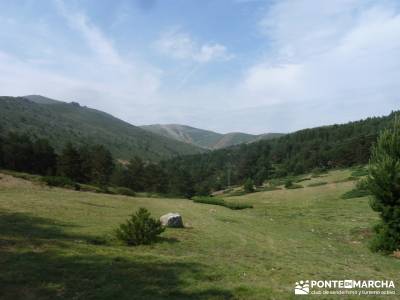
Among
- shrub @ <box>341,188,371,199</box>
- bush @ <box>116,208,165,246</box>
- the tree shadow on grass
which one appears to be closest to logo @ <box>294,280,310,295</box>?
the tree shadow on grass

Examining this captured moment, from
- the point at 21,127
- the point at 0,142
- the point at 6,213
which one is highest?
the point at 21,127

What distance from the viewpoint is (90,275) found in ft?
38.3

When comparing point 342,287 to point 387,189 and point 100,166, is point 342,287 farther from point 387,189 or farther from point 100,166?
point 100,166

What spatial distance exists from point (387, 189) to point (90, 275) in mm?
19420

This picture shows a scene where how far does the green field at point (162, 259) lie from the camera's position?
1077 centimetres

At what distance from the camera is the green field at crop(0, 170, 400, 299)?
10.8 m

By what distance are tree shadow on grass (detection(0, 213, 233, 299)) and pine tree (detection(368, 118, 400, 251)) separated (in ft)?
49.3

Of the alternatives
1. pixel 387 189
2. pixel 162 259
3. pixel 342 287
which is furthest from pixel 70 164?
pixel 342 287

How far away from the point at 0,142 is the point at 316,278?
85998 millimetres

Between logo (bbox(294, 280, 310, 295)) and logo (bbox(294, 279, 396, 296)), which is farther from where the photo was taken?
logo (bbox(294, 279, 396, 296))

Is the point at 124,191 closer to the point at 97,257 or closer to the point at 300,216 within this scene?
the point at 300,216

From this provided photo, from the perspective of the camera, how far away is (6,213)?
23.7 m

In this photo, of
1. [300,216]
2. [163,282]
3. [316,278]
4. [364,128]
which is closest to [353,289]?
[316,278]

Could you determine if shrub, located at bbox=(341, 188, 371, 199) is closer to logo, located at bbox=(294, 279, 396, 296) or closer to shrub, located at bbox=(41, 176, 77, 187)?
shrub, located at bbox=(41, 176, 77, 187)
